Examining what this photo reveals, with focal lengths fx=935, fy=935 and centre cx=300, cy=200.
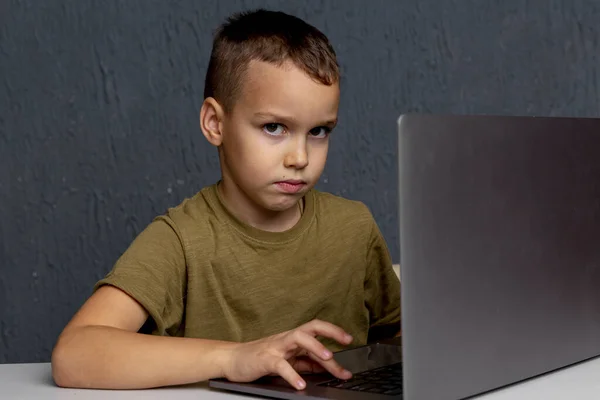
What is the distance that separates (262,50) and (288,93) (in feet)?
0.33

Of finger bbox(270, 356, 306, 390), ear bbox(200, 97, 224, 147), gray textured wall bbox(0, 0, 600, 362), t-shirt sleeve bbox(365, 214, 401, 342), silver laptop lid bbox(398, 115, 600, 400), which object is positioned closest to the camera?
silver laptop lid bbox(398, 115, 600, 400)

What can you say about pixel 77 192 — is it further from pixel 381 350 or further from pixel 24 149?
pixel 381 350

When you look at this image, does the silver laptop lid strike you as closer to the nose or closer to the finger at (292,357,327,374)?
the finger at (292,357,327,374)

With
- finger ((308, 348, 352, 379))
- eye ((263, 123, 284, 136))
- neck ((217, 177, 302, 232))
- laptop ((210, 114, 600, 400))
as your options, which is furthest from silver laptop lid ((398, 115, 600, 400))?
neck ((217, 177, 302, 232))

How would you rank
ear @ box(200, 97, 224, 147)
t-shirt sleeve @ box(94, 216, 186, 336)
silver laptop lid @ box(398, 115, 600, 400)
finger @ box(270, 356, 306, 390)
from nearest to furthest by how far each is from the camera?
silver laptop lid @ box(398, 115, 600, 400) < finger @ box(270, 356, 306, 390) < t-shirt sleeve @ box(94, 216, 186, 336) < ear @ box(200, 97, 224, 147)

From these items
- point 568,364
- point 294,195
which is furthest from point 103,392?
point 568,364

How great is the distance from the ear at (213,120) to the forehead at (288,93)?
0.07m

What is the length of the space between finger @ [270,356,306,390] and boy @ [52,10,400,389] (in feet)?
0.14

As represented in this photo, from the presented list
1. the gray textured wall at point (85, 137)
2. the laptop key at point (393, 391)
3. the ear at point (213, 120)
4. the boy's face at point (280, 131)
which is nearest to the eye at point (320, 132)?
the boy's face at point (280, 131)

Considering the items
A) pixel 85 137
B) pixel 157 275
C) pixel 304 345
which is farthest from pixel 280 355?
pixel 85 137

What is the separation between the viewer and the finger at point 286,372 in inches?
34.0

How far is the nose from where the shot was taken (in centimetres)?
112

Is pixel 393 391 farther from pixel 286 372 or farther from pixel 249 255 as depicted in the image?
pixel 249 255

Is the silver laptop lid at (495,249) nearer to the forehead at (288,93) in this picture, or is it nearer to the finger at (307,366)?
the finger at (307,366)
